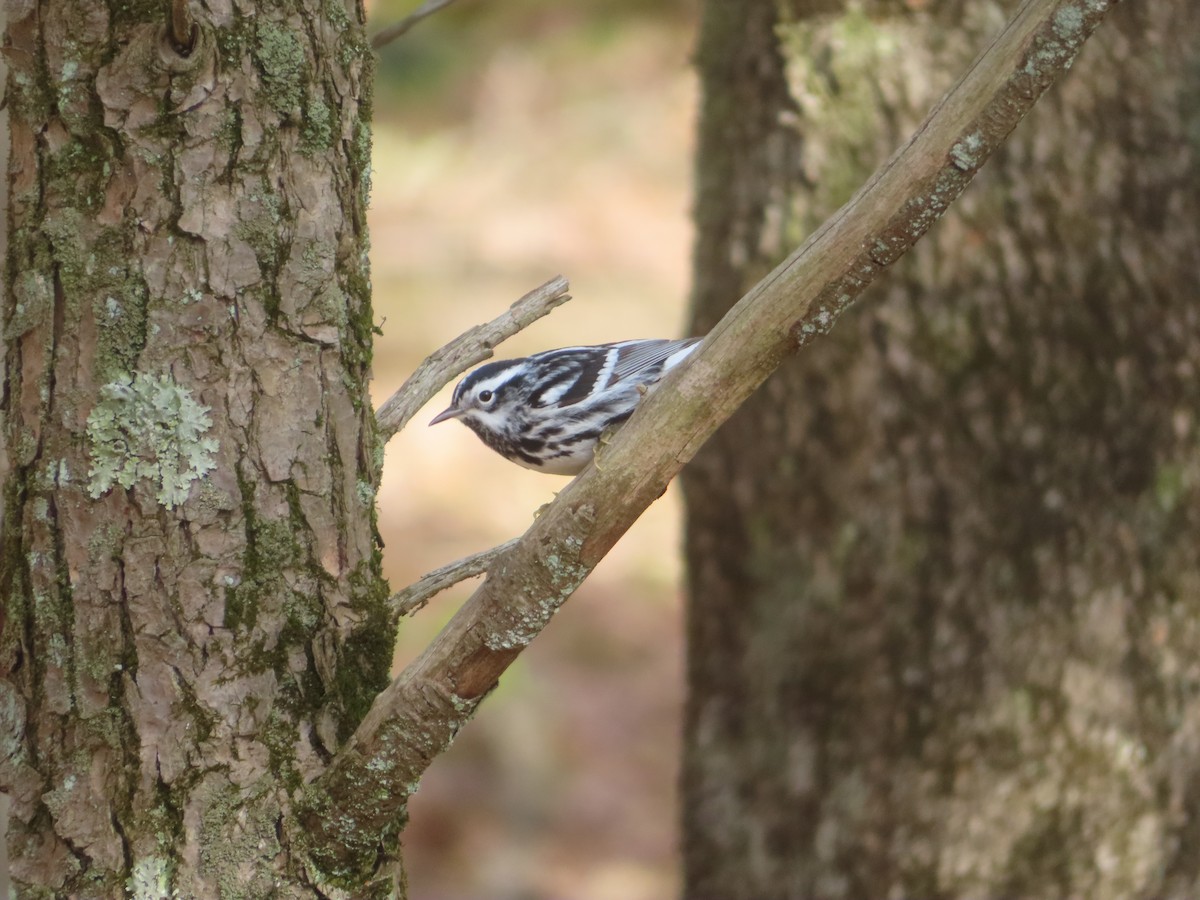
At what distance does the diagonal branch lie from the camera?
7.29 feet

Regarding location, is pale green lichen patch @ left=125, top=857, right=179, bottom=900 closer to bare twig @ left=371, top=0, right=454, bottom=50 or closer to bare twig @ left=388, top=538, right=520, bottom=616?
bare twig @ left=388, top=538, right=520, bottom=616

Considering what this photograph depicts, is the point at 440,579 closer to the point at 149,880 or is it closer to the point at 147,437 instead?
the point at 147,437

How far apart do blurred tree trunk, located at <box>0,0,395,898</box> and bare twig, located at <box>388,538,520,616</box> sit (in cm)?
21

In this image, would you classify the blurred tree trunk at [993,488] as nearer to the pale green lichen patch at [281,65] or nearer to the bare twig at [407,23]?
the bare twig at [407,23]

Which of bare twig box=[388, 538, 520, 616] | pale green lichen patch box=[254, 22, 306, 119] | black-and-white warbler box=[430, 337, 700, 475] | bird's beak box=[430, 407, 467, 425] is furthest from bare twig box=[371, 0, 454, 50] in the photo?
bird's beak box=[430, 407, 467, 425]

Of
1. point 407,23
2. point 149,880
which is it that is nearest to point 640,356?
point 407,23

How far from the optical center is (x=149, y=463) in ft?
7.29

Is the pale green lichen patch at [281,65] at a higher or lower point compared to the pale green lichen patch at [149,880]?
higher

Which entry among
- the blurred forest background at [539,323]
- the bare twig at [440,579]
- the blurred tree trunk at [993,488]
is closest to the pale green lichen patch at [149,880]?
the bare twig at [440,579]

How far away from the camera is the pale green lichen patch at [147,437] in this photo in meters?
2.21

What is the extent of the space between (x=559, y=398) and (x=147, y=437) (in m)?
1.48

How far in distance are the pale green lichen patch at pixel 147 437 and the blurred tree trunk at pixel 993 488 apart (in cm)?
280

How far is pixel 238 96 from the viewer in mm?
2266

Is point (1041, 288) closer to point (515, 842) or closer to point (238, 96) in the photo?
point (238, 96)
